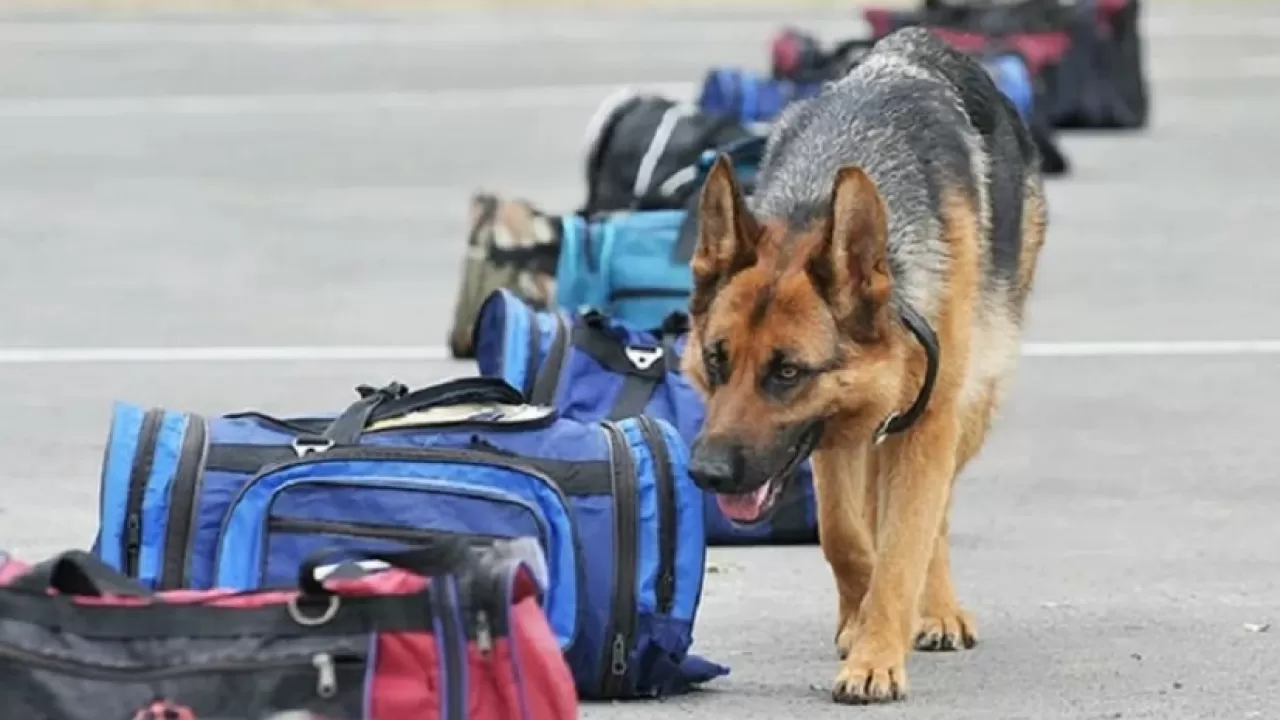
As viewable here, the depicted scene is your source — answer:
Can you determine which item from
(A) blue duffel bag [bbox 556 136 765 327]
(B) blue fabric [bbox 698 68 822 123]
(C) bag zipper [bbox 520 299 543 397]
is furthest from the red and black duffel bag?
(B) blue fabric [bbox 698 68 822 123]

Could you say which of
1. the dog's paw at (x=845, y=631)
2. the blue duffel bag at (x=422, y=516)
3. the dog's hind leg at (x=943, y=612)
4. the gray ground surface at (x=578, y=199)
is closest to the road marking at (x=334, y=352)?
the gray ground surface at (x=578, y=199)

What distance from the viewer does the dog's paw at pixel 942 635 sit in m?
6.25

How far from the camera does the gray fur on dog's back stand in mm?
5922

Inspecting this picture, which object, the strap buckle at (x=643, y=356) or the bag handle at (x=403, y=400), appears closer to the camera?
the bag handle at (x=403, y=400)

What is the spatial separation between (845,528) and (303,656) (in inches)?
73.7

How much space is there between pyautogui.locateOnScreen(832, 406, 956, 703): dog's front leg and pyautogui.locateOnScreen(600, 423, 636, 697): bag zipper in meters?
0.46

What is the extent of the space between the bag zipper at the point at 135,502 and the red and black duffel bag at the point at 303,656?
0.99m

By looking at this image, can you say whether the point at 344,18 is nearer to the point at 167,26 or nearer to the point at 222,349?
the point at 167,26

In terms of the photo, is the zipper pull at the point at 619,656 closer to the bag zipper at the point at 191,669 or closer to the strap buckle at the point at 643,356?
the bag zipper at the point at 191,669

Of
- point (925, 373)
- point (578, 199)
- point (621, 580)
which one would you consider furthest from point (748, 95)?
point (621, 580)

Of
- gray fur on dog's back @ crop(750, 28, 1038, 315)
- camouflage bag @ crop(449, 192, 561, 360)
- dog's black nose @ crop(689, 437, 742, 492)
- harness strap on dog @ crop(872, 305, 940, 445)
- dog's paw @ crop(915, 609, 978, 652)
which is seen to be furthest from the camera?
camouflage bag @ crop(449, 192, 561, 360)

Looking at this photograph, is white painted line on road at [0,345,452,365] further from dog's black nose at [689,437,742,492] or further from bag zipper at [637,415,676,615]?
dog's black nose at [689,437,742,492]

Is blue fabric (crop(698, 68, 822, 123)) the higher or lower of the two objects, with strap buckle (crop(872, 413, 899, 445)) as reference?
lower

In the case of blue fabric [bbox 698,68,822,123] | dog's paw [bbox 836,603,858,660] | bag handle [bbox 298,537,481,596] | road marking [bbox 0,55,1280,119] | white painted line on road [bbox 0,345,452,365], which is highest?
bag handle [bbox 298,537,481,596]
